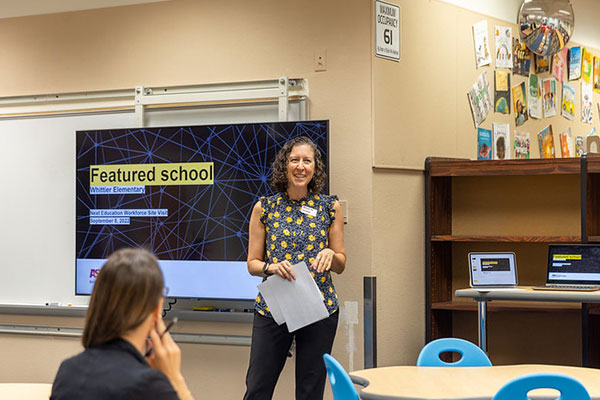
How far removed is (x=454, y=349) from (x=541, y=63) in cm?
323

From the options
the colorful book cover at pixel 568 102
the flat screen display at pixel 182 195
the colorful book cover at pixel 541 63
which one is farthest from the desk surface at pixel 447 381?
the colorful book cover at pixel 568 102

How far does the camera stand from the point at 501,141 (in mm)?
5664

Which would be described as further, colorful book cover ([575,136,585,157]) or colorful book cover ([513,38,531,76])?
colorful book cover ([575,136,585,157])

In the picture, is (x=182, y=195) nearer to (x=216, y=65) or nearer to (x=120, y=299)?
(x=216, y=65)

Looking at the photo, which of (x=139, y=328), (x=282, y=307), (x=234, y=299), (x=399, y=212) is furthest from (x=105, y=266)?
(x=399, y=212)

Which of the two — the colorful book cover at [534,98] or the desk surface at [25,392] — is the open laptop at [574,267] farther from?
the desk surface at [25,392]

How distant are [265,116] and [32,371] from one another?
2311 millimetres

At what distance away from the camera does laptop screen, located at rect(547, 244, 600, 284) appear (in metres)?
4.33

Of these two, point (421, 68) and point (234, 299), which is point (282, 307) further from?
point (421, 68)

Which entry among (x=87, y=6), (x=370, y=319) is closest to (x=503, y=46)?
(x=370, y=319)

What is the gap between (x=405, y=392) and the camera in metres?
2.84

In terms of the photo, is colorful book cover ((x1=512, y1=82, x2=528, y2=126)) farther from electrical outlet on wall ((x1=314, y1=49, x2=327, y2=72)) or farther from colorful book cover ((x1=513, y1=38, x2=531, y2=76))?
electrical outlet on wall ((x1=314, y1=49, x2=327, y2=72))

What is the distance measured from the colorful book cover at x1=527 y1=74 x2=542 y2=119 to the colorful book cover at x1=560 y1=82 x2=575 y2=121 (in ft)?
1.28

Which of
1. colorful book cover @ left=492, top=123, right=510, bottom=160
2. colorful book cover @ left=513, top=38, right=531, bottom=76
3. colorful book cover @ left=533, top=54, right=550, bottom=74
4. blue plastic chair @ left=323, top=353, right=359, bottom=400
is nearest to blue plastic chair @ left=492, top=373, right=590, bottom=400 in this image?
blue plastic chair @ left=323, top=353, right=359, bottom=400
